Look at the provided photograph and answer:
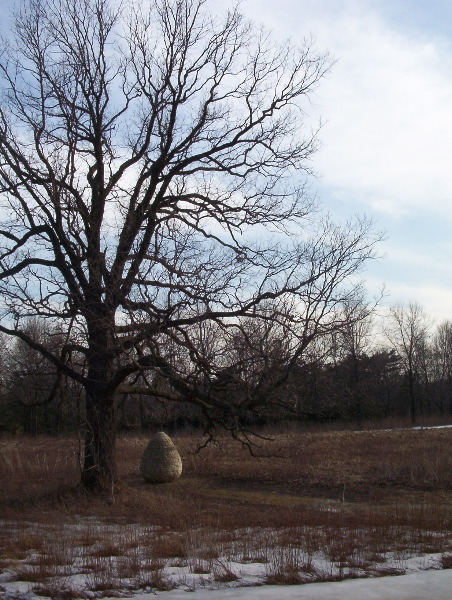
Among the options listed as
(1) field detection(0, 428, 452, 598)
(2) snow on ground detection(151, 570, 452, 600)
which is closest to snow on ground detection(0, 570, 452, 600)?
(2) snow on ground detection(151, 570, 452, 600)

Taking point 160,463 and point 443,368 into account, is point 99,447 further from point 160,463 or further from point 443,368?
point 443,368

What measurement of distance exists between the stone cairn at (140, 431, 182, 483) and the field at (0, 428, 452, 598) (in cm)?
42

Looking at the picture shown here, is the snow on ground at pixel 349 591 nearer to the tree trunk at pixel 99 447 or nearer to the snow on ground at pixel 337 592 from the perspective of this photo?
the snow on ground at pixel 337 592

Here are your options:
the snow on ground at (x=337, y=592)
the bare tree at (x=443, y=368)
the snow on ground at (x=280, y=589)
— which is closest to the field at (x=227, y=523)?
the snow on ground at (x=280, y=589)

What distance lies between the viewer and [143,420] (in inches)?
862

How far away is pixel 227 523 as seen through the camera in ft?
36.3

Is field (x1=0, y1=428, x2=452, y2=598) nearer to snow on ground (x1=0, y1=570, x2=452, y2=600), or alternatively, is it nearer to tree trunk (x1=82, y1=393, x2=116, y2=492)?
snow on ground (x1=0, y1=570, x2=452, y2=600)

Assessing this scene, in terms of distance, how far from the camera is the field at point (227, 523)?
7023 mm

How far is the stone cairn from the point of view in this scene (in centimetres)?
1803

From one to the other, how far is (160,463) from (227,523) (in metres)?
7.30

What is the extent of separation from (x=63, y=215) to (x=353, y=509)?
29.4ft

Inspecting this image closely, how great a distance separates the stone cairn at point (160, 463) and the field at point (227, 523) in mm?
415

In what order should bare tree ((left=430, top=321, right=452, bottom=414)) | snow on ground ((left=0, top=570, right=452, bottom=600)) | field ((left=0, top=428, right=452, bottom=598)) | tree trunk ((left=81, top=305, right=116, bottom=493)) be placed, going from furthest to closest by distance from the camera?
bare tree ((left=430, top=321, right=452, bottom=414)) < tree trunk ((left=81, top=305, right=116, bottom=493)) < field ((left=0, top=428, right=452, bottom=598)) < snow on ground ((left=0, top=570, right=452, bottom=600))

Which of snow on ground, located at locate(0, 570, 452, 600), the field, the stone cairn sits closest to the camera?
snow on ground, located at locate(0, 570, 452, 600)
